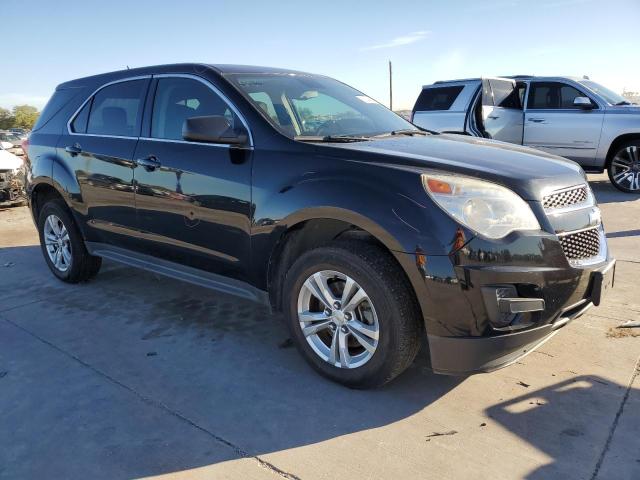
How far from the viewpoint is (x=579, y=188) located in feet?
9.93

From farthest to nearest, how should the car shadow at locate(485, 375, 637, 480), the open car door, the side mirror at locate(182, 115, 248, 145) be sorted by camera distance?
the open car door < the side mirror at locate(182, 115, 248, 145) < the car shadow at locate(485, 375, 637, 480)

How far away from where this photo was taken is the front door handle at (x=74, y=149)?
4.50 metres

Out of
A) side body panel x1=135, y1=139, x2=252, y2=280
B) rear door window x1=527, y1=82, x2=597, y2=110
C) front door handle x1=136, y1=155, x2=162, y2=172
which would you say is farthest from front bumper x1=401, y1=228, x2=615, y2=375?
rear door window x1=527, y1=82, x2=597, y2=110

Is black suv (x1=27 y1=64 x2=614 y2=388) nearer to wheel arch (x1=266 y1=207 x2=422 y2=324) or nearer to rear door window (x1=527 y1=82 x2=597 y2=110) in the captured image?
wheel arch (x1=266 y1=207 x2=422 y2=324)

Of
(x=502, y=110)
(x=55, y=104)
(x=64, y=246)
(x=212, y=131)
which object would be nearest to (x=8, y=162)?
(x=55, y=104)

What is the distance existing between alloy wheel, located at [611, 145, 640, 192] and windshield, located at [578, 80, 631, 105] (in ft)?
2.93

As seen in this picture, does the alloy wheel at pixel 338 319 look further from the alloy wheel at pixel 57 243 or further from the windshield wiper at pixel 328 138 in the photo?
the alloy wheel at pixel 57 243

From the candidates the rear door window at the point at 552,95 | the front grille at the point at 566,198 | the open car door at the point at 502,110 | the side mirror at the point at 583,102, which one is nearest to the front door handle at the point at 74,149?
the front grille at the point at 566,198

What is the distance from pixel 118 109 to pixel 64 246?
1.48 m

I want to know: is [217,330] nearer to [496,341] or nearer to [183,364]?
[183,364]

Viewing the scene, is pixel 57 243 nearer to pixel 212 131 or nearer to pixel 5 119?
pixel 212 131

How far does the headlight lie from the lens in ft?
8.35

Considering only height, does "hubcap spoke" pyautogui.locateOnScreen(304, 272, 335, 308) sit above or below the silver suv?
below

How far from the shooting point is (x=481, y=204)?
A: 258 cm
